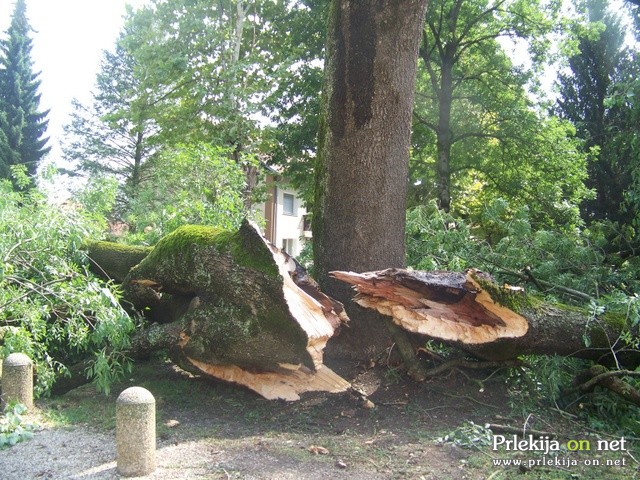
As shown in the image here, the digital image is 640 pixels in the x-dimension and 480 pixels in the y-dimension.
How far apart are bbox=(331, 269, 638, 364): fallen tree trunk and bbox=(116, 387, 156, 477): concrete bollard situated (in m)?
1.83

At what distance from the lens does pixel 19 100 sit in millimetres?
33594

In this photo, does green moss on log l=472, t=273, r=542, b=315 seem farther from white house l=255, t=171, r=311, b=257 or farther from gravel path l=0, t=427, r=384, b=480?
white house l=255, t=171, r=311, b=257

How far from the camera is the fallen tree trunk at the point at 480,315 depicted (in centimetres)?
455

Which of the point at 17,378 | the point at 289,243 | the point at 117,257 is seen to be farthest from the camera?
the point at 289,243

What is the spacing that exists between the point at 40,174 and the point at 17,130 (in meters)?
31.5

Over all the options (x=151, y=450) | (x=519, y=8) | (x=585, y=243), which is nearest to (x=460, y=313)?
(x=151, y=450)

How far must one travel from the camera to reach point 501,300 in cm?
455

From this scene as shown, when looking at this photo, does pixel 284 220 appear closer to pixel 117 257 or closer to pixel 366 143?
pixel 117 257

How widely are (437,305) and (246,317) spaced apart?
1.62 metres

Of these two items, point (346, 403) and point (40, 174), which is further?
point (40, 174)

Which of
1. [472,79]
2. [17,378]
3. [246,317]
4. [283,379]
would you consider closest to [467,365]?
[283,379]

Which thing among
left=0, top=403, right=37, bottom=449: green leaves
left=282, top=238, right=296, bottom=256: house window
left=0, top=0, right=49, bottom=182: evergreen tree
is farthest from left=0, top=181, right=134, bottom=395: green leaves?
left=0, top=0, right=49, bottom=182: evergreen tree

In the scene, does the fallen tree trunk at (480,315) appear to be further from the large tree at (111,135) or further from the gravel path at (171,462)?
the large tree at (111,135)

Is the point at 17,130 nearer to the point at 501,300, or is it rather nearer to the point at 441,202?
the point at 441,202
